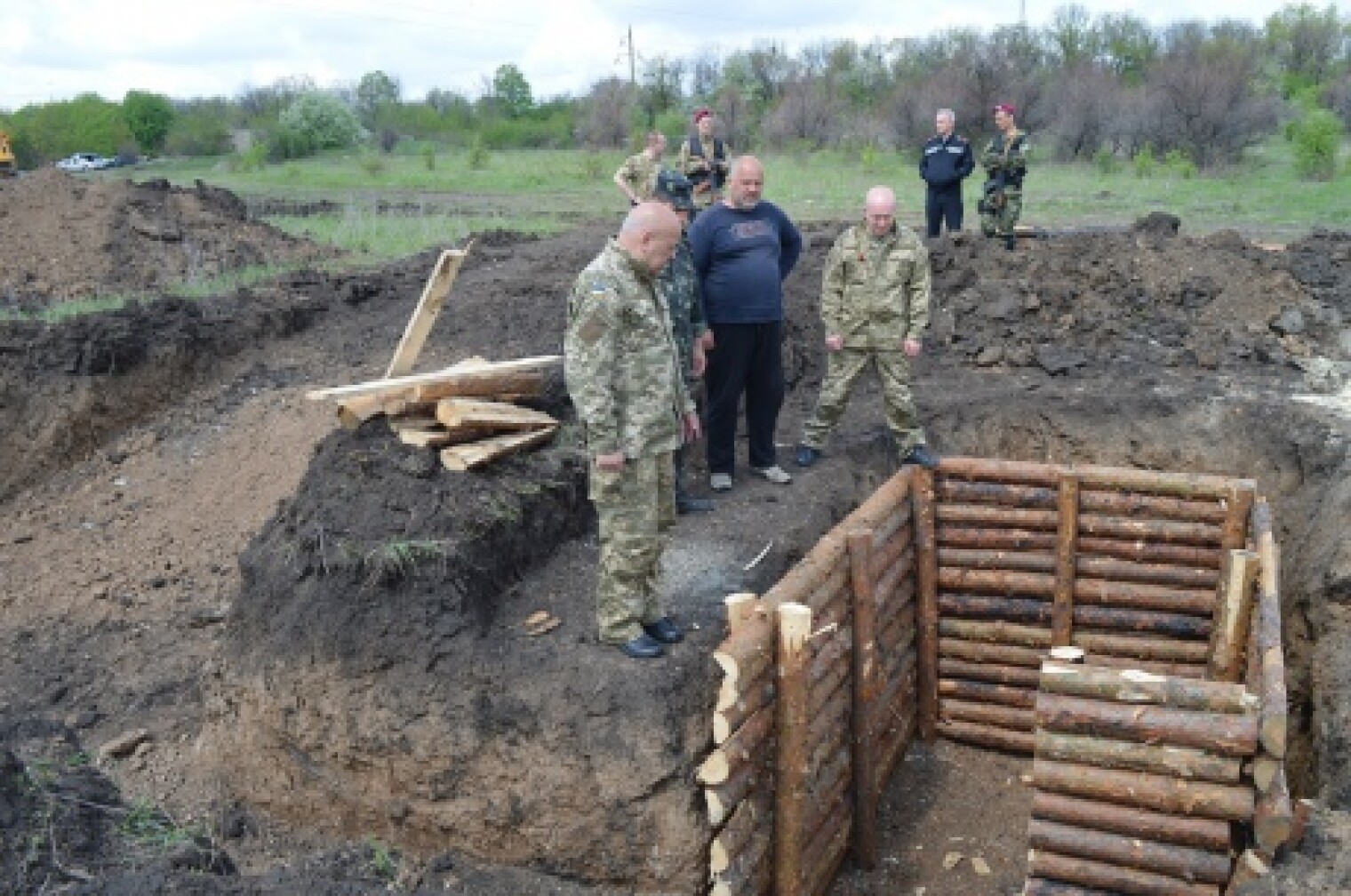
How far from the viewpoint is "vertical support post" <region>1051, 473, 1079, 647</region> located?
775 centimetres

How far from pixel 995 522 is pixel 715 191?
5.96 m

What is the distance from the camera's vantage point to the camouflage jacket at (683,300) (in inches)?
264

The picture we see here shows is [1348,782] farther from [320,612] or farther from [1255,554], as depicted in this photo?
[320,612]

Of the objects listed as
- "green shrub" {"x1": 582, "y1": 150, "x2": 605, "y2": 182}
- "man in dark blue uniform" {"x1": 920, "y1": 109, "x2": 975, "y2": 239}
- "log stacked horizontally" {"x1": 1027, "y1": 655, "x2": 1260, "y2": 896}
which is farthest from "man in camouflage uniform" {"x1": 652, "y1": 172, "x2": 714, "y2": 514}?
"green shrub" {"x1": 582, "y1": 150, "x2": 605, "y2": 182}

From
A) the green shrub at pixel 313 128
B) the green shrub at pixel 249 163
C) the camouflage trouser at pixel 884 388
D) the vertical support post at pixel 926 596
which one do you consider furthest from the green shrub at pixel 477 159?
the vertical support post at pixel 926 596

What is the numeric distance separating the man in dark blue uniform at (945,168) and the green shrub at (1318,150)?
14203mm

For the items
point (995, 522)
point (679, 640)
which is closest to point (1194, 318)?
point (995, 522)

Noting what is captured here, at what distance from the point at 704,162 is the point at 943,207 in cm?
301

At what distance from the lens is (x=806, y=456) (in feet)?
27.2

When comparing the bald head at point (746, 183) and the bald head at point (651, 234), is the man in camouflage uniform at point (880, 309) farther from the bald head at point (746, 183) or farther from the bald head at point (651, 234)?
the bald head at point (651, 234)

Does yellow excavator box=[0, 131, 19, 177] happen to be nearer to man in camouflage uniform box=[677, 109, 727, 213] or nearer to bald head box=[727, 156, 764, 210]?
man in camouflage uniform box=[677, 109, 727, 213]

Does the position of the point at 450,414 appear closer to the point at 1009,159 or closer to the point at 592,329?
the point at 592,329

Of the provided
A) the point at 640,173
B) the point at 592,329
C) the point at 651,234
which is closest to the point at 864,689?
the point at 592,329

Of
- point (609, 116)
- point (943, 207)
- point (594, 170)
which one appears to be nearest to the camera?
point (943, 207)
